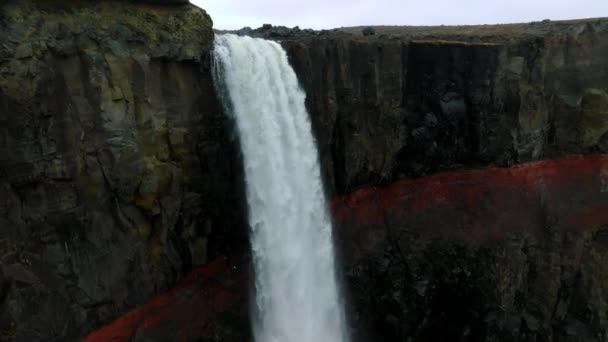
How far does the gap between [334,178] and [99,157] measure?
10.7 m

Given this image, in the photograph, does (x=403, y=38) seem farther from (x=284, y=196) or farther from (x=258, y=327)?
(x=258, y=327)

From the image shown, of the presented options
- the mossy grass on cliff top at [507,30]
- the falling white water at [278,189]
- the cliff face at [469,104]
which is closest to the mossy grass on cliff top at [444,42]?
the cliff face at [469,104]

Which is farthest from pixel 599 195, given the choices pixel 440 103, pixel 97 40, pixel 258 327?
pixel 97 40

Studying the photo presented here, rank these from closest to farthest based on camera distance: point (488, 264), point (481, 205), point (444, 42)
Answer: point (488, 264) → point (481, 205) → point (444, 42)

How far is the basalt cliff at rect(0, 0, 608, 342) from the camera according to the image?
52.3ft

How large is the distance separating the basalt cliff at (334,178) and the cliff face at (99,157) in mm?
53

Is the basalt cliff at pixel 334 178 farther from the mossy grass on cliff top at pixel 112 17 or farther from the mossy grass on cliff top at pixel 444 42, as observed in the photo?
the mossy grass on cliff top at pixel 444 42

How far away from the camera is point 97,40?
16328 mm

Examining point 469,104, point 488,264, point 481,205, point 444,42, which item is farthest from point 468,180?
point 444,42

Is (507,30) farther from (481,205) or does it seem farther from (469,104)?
(481,205)

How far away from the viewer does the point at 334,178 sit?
2384 cm

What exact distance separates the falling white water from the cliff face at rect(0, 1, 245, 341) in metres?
0.97

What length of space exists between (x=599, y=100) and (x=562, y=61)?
2.48 m

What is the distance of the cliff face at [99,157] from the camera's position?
15344mm
